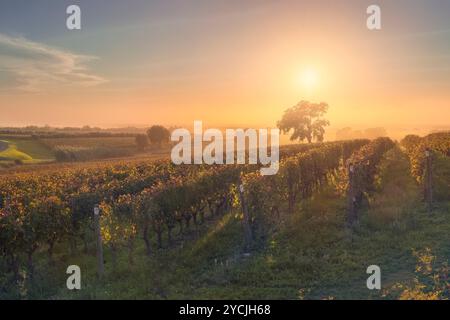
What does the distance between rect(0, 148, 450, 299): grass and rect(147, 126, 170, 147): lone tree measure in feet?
268

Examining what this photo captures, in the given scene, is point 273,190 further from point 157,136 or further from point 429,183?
point 157,136

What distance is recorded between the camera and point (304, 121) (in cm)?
9088

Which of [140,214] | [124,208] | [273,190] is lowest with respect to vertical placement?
[140,214]

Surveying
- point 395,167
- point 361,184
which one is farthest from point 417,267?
point 395,167

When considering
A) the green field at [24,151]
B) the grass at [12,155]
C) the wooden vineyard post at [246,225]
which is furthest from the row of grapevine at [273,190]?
the grass at [12,155]

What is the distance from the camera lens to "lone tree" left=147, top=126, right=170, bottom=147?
98.8 meters

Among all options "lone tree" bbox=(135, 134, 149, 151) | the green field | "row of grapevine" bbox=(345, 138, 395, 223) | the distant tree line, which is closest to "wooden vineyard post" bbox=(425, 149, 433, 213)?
Result: "row of grapevine" bbox=(345, 138, 395, 223)

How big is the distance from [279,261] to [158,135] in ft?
292

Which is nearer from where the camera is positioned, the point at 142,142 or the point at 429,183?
the point at 429,183

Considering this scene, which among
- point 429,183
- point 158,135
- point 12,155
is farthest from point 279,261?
point 158,135

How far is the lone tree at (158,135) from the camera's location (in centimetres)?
9881

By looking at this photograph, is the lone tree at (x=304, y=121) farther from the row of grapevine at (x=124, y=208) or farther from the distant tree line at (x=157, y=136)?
the row of grapevine at (x=124, y=208)

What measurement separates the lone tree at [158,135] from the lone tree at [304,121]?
86.0ft

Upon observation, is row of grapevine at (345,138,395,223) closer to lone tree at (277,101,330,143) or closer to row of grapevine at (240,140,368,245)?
row of grapevine at (240,140,368,245)
